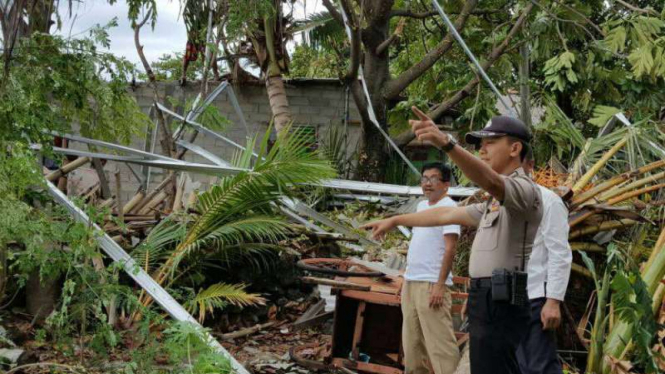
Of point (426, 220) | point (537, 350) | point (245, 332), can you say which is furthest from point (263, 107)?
point (537, 350)

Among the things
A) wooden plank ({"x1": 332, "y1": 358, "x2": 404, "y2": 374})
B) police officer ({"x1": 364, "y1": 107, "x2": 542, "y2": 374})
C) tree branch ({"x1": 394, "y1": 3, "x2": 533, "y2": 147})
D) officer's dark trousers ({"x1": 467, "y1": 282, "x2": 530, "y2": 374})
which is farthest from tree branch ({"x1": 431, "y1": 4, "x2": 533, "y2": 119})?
officer's dark trousers ({"x1": 467, "y1": 282, "x2": 530, "y2": 374})

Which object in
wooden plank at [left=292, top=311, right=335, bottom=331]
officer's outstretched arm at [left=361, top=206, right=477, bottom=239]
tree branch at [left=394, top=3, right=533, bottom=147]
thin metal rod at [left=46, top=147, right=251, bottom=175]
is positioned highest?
tree branch at [left=394, top=3, right=533, bottom=147]

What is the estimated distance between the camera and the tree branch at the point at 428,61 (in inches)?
543

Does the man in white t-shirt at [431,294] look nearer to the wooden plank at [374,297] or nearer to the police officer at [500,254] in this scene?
the wooden plank at [374,297]

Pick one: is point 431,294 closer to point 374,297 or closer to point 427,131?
point 374,297

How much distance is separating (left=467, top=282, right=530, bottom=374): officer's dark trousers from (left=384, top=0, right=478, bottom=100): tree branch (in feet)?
34.2

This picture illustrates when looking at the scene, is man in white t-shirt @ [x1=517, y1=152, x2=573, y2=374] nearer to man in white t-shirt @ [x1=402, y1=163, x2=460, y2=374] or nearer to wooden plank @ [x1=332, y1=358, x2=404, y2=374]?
man in white t-shirt @ [x1=402, y1=163, x2=460, y2=374]

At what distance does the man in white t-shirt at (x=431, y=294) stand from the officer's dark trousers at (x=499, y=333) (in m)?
1.86

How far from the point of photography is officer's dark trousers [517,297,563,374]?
3807 millimetres

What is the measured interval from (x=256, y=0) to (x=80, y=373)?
15.9 feet

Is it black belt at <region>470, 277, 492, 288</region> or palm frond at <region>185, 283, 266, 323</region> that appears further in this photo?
palm frond at <region>185, 283, 266, 323</region>

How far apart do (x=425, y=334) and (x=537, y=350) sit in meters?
2.16

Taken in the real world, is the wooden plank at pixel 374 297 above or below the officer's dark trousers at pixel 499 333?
below

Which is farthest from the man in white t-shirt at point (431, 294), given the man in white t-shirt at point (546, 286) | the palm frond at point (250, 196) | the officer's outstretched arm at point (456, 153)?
the palm frond at point (250, 196)
